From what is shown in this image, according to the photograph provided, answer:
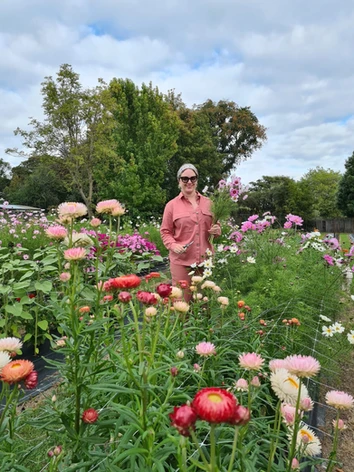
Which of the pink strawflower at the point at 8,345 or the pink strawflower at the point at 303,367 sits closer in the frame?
the pink strawflower at the point at 303,367

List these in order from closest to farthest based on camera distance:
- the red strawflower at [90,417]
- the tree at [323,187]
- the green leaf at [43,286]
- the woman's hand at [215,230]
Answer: the red strawflower at [90,417] → the woman's hand at [215,230] → the green leaf at [43,286] → the tree at [323,187]

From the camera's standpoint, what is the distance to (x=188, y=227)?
9.70ft

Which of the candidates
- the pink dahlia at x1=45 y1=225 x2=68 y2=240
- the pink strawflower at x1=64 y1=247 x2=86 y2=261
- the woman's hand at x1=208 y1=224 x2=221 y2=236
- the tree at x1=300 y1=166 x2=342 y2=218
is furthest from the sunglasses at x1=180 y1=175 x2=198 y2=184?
the tree at x1=300 y1=166 x2=342 y2=218

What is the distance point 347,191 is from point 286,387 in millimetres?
32690

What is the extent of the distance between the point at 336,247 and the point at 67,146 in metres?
14.3

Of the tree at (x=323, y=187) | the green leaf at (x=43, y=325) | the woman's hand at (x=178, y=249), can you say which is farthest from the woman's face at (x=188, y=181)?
the tree at (x=323, y=187)

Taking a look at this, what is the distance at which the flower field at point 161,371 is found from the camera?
0.82 m

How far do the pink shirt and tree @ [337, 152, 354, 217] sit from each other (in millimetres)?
29722

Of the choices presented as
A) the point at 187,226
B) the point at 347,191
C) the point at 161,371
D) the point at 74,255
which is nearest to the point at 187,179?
the point at 187,226

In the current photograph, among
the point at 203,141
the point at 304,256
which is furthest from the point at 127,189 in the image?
the point at 304,256

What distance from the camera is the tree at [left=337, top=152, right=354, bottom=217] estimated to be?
29312mm

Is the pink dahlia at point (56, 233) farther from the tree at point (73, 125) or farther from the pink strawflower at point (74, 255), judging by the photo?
the tree at point (73, 125)

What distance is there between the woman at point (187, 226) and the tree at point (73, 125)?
1309 centimetres

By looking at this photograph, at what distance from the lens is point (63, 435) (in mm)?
1056
